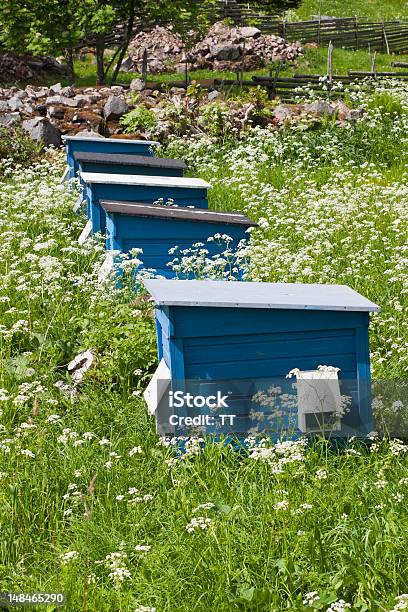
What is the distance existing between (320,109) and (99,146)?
546 centimetres

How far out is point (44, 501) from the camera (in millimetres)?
4555

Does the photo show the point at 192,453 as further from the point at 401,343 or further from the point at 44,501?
the point at 401,343

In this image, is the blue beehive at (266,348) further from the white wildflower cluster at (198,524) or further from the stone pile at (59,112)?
the stone pile at (59,112)

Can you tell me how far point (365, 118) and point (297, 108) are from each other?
1693 millimetres

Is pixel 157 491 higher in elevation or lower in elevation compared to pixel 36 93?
lower

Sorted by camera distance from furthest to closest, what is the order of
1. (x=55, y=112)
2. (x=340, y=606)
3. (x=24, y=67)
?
(x=24, y=67), (x=55, y=112), (x=340, y=606)

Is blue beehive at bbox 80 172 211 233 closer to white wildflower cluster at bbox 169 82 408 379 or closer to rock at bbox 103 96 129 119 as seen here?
white wildflower cluster at bbox 169 82 408 379

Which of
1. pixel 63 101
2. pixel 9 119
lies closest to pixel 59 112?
pixel 63 101

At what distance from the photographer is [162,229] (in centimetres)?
838

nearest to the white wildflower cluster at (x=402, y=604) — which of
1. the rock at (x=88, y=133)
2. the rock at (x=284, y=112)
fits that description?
the rock at (x=88, y=133)

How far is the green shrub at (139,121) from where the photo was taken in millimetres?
15922

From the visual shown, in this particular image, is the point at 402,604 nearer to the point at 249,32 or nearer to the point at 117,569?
the point at 117,569

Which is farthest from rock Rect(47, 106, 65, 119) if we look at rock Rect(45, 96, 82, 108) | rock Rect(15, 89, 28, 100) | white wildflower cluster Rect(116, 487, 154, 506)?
white wildflower cluster Rect(116, 487, 154, 506)

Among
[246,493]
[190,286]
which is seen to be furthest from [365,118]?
[246,493]
